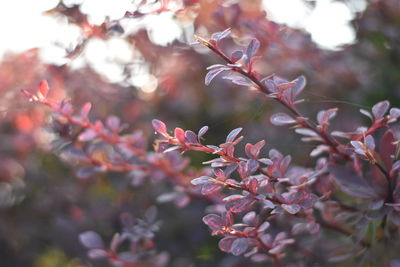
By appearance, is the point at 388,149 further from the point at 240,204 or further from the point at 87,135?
the point at 87,135

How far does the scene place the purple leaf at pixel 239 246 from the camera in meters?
0.90

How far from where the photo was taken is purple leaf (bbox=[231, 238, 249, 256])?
35.5 inches

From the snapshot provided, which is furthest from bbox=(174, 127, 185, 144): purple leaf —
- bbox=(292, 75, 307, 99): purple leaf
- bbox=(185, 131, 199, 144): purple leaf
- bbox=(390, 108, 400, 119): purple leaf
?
bbox=(390, 108, 400, 119): purple leaf

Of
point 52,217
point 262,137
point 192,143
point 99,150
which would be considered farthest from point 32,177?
point 192,143

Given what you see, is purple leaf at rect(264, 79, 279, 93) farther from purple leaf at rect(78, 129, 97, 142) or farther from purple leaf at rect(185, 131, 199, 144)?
purple leaf at rect(78, 129, 97, 142)

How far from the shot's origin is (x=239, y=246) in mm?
913

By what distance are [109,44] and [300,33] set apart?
0.64 meters

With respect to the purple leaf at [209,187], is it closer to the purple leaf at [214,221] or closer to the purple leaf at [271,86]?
the purple leaf at [214,221]

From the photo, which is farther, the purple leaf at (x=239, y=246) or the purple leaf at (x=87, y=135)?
the purple leaf at (x=87, y=135)

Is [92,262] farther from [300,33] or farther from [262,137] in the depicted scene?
[300,33]

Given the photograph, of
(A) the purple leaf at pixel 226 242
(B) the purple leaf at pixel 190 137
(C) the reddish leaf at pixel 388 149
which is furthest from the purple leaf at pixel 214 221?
(C) the reddish leaf at pixel 388 149

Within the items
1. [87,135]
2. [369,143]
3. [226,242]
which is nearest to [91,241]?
[87,135]

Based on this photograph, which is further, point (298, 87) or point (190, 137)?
point (298, 87)

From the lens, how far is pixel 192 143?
912 millimetres
